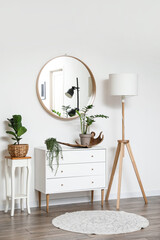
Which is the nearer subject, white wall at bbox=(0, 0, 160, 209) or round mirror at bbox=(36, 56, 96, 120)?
white wall at bbox=(0, 0, 160, 209)

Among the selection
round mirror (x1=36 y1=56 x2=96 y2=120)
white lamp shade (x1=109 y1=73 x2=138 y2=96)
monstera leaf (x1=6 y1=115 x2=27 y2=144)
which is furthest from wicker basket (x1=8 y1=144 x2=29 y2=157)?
white lamp shade (x1=109 y1=73 x2=138 y2=96)

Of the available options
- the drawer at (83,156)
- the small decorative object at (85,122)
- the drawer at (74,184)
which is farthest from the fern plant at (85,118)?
the drawer at (74,184)

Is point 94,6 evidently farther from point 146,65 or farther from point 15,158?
point 15,158

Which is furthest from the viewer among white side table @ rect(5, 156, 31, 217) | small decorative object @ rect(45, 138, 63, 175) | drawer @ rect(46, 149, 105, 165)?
drawer @ rect(46, 149, 105, 165)

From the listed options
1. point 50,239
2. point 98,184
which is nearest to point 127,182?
point 98,184

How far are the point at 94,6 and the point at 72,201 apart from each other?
7.94ft

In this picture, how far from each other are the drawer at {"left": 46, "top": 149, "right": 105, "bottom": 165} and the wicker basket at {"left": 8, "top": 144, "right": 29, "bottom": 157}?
0.41m

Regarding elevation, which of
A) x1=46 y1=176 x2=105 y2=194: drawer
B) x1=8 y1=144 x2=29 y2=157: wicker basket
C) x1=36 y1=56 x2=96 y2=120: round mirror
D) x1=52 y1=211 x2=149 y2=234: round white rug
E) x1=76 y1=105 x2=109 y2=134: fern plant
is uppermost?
x1=36 y1=56 x2=96 y2=120: round mirror

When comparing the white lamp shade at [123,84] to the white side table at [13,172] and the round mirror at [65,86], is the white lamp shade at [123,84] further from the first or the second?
the white side table at [13,172]

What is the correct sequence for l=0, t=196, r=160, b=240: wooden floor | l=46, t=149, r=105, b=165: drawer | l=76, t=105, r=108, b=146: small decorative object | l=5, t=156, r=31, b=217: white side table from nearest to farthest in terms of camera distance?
l=0, t=196, r=160, b=240: wooden floor < l=5, t=156, r=31, b=217: white side table < l=46, t=149, r=105, b=165: drawer < l=76, t=105, r=108, b=146: small decorative object

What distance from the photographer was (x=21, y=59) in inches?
187

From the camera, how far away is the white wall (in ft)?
15.5

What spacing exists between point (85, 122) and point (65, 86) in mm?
513

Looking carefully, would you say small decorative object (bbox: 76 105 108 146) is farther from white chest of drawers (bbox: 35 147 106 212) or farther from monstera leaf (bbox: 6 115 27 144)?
monstera leaf (bbox: 6 115 27 144)
